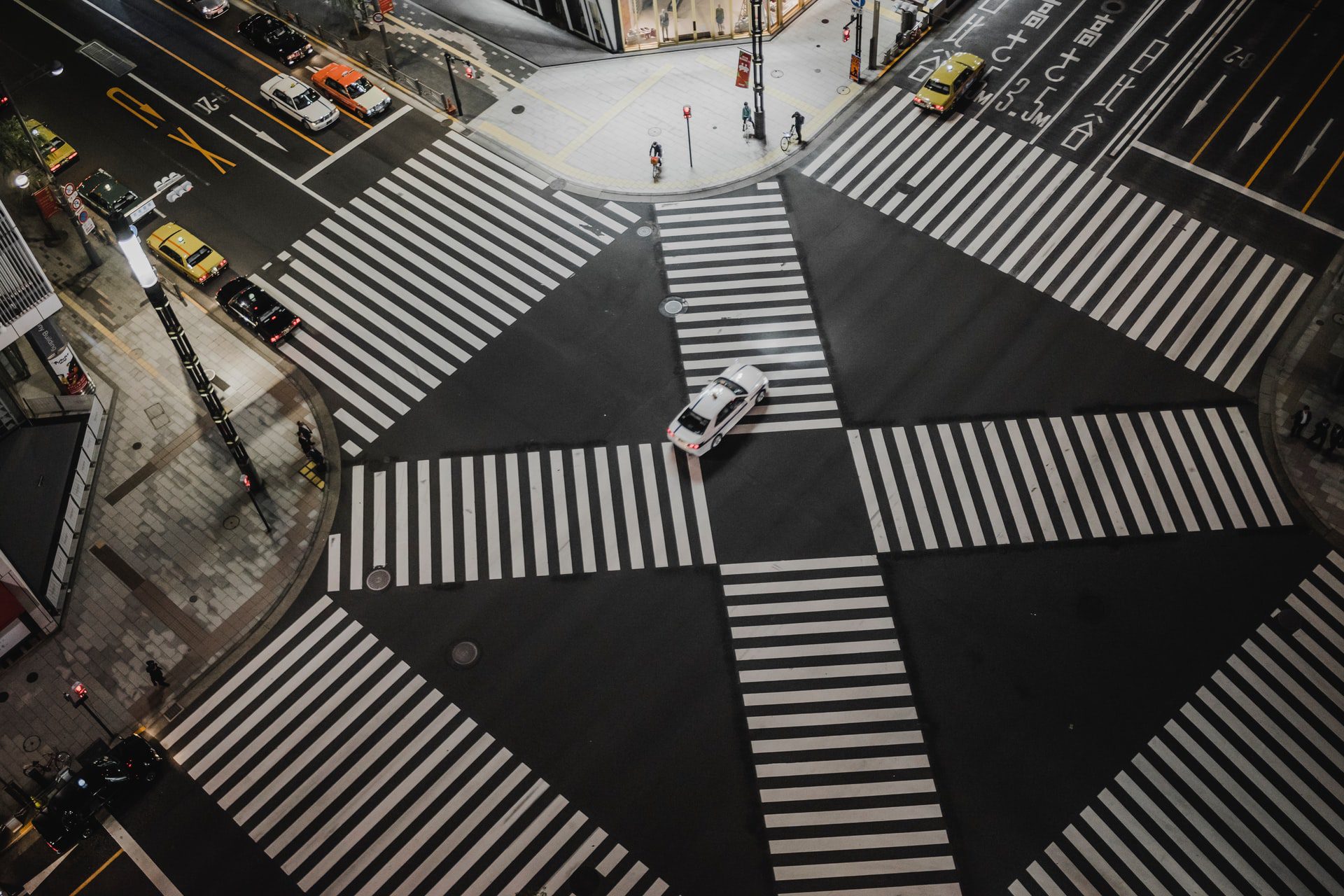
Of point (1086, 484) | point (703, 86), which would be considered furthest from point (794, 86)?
point (1086, 484)

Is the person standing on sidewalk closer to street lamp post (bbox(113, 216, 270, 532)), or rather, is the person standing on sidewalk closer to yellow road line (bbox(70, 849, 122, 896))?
street lamp post (bbox(113, 216, 270, 532))

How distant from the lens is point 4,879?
36.3 metres

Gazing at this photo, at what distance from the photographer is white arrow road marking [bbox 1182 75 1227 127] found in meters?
55.7

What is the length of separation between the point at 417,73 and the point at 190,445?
25424 mm

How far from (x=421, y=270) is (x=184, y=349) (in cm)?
1523

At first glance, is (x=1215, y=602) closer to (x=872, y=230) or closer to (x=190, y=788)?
(x=872, y=230)

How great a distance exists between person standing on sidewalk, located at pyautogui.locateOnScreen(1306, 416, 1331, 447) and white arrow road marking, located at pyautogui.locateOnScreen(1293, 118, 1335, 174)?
1577 cm

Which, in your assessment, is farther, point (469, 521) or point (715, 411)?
point (715, 411)

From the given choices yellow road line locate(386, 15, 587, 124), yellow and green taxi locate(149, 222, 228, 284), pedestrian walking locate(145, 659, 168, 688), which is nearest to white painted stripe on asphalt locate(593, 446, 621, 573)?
pedestrian walking locate(145, 659, 168, 688)

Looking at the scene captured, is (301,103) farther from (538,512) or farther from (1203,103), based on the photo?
(1203,103)

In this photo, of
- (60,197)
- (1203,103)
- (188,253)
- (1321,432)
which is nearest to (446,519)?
(188,253)

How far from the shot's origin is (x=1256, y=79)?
187 feet

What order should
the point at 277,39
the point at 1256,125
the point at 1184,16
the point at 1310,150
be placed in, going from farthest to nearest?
the point at 277,39
the point at 1184,16
the point at 1256,125
the point at 1310,150

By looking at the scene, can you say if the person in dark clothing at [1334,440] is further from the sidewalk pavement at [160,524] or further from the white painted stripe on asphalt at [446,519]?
the sidewalk pavement at [160,524]
